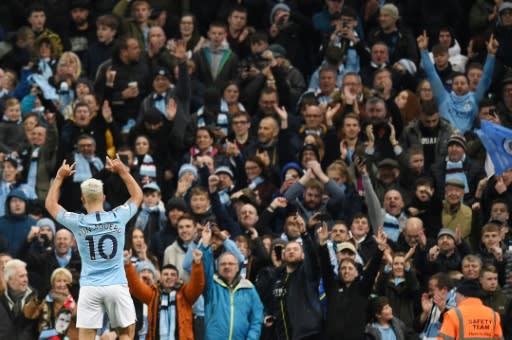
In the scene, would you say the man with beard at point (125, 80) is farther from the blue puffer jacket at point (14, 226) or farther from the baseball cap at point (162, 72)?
the blue puffer jacket at point (14, 226)

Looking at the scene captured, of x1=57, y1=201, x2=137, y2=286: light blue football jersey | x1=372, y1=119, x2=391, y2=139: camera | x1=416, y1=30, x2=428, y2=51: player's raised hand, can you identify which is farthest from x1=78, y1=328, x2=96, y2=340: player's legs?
x1=416, y1=30, x2=428, y2=51: player's raised hand

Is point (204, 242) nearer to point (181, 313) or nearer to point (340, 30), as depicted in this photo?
point (181, 313)

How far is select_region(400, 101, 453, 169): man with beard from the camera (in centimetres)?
2745

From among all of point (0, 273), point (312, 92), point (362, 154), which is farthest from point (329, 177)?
point (0, 273)

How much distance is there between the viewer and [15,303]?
2441 centimetres

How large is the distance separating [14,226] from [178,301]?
391 centimetres

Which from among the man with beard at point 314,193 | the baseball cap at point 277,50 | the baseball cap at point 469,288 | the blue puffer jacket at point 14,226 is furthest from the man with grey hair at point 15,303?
the baseball cap at point 277,50

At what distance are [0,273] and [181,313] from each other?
288 centimetres

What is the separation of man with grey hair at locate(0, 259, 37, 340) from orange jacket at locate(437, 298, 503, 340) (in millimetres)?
5888

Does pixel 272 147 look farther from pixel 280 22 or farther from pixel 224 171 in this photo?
pixel 280 22

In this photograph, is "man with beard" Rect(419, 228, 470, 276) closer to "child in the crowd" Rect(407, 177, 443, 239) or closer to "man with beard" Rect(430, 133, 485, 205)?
"child in the crowd" Rect(407, 177, 443, 239)

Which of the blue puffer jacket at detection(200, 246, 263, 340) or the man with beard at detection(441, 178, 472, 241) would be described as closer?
the blue puffer jacket at detection(200, 246, 263, 340)

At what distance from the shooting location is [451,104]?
2850 cm

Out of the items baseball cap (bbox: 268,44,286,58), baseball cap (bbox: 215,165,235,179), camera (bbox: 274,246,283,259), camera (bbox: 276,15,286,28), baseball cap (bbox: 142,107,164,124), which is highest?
camera (bbox: 276,15,286,28)
